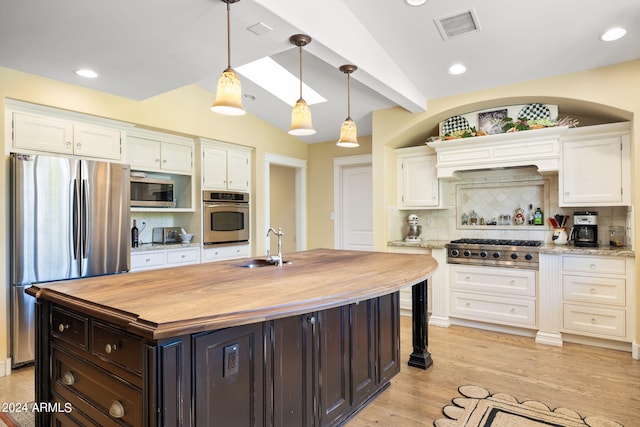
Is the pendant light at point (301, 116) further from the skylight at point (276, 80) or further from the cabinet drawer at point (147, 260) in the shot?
the cabinet drawer at point (147, 260)

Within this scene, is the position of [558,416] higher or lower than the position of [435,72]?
lower

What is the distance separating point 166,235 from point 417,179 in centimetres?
Result: 314

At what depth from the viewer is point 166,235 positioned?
14.6 feet

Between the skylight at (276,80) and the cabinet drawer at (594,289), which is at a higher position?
the skylight at (276,80)

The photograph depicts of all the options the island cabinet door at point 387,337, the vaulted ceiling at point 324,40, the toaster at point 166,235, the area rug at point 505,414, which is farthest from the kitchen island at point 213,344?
the toaster at point 166,235

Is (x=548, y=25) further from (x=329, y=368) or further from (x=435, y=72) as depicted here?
(x=329, y=368)

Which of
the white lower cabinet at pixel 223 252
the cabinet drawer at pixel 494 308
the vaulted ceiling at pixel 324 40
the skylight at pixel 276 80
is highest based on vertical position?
the skylight at pixel 276 80

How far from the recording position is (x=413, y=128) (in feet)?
13.7

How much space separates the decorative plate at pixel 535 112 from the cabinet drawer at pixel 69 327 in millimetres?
3966

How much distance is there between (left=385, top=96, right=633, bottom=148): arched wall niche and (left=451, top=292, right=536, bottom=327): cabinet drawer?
186 centimetres

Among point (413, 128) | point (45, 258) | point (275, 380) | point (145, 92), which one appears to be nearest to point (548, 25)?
point (413, 128)

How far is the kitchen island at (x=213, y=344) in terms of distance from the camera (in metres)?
1.16

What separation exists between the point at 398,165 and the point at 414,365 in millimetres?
2442

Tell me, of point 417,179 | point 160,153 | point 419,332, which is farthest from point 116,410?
point 417,179
